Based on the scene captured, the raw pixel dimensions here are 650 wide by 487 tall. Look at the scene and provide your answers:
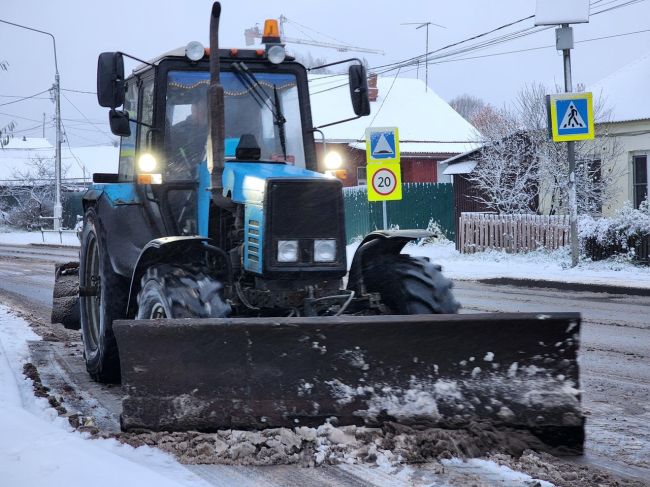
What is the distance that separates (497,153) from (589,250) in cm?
769

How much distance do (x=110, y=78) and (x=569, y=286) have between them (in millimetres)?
10773

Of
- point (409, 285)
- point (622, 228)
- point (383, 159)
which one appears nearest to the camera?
point (409, 285)

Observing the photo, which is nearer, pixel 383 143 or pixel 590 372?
pixel 590 372

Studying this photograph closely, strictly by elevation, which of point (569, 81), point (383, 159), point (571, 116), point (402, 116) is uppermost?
point (402, 116)

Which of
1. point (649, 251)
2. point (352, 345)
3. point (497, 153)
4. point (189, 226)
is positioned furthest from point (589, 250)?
point (352, 345)

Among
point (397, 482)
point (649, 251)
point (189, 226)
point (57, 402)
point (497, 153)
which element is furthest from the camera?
point (497, 153)

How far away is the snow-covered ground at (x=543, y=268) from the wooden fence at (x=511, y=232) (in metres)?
0.33

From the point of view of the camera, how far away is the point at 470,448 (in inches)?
184

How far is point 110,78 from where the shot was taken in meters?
6.28

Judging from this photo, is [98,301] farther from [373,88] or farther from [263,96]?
[373,88]

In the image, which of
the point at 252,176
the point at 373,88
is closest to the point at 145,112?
the point at 252,176

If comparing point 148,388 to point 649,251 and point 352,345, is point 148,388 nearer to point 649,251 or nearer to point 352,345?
point 352,345

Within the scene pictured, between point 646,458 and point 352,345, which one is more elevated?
point 352,345

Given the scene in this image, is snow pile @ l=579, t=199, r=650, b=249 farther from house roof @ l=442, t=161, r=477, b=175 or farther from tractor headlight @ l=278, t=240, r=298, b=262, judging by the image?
tractor headlight @ l=278, t=240, r=298, b=262
